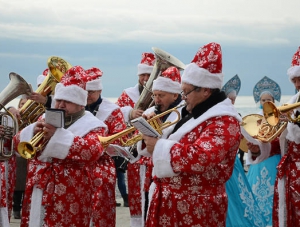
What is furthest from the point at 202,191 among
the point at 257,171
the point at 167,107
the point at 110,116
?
the point at 257,171

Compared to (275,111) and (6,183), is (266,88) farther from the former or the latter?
(275,111)

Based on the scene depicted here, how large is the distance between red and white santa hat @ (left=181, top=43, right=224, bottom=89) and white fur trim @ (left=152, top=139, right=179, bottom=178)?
514 mm

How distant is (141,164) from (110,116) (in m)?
0.84

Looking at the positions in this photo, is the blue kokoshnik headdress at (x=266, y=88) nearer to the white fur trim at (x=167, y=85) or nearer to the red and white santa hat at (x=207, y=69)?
the white fur trim at (x=167, y=85)

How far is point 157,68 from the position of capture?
8.88 m

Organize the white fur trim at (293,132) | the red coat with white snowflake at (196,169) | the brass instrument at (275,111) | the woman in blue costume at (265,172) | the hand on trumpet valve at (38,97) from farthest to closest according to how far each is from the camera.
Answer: the woman in blue costume at (265,172) < the hand on trumpet valve at (38,97) < the white fur trim at (293,132) < the brass instrument at (275,111) < the red coat with white snowflake at (196,169)

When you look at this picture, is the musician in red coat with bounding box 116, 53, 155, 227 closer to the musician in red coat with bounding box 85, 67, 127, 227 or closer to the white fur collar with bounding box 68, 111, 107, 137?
the musician in red coat with bounding box 85, 67, 127, 227

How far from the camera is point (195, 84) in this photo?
18.5ft

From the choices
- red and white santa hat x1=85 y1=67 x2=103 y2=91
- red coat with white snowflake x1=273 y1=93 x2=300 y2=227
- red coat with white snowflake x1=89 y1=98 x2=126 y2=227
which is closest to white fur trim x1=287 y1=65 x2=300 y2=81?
red coat with white snowflake x1=273 y1=93 x2=300 y2=227

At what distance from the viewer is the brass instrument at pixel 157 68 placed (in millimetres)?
8836

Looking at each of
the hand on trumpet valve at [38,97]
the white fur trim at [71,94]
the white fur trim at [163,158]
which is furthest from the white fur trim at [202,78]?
the hand on trumpet valve at [38,97]

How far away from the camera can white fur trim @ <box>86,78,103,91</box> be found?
830 cm

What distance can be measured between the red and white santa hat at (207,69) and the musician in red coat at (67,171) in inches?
52.1

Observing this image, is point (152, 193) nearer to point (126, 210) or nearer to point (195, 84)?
point (195, 84)
